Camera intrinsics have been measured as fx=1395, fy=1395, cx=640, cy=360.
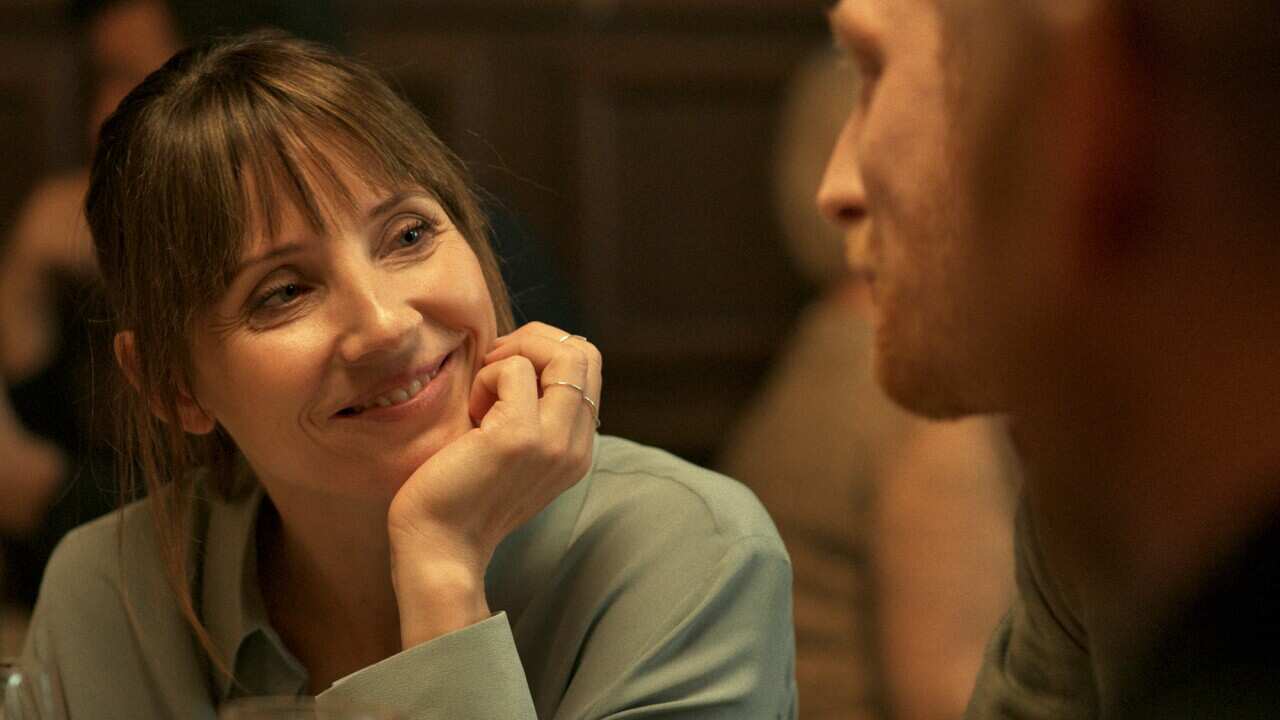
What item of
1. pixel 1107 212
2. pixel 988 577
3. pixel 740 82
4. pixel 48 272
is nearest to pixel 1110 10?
pixel 1107 212

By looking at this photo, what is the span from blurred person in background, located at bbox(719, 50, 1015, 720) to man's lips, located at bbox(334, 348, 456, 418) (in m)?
0.56

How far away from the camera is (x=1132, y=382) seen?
1.79 feet

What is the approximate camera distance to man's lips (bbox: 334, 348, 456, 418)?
4.02 feet

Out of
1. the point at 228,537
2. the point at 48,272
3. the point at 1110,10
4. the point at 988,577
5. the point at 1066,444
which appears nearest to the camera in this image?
the point at 1110,10

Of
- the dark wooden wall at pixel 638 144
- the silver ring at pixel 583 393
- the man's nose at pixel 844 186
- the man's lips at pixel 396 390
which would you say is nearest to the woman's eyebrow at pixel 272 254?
the man's lips at pixel 396 390

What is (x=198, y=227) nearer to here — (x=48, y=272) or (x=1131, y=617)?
(x=1131, y=617)

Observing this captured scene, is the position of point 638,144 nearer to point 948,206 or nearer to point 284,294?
point 284,294

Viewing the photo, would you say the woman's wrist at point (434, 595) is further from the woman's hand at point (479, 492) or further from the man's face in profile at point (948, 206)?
the man's face in profile at point (948, 206)

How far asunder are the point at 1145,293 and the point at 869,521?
4.02ft

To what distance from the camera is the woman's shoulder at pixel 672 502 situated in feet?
4.01

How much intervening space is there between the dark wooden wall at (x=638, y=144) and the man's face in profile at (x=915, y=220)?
107 inches

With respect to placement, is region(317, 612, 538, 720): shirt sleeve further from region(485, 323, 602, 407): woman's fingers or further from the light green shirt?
region(485, 323, 602, 407): woman's fingers

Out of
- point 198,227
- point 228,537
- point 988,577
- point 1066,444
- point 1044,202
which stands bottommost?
point 988,577

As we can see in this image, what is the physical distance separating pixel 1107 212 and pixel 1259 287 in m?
0.06
